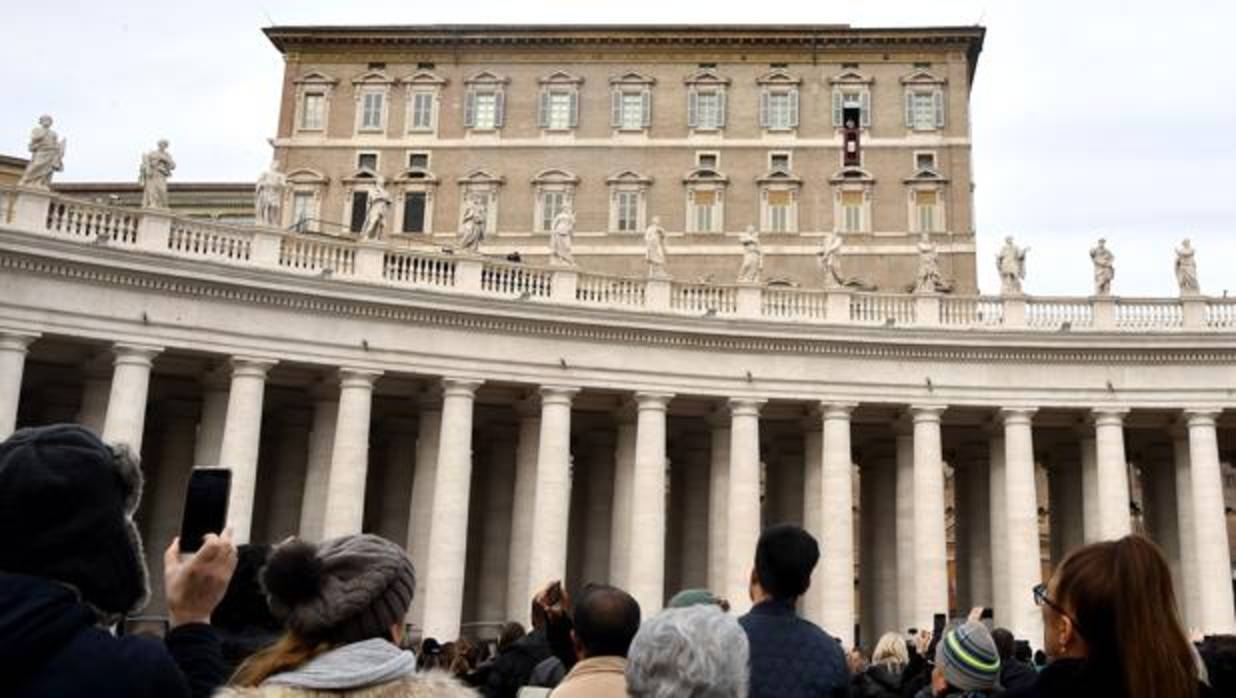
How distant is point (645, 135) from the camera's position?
212ft

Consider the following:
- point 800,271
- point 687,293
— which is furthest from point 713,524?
point 800,271

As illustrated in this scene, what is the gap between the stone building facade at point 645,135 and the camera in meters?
62.9

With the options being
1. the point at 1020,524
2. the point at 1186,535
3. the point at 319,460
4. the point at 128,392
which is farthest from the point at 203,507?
the point at 1186,535

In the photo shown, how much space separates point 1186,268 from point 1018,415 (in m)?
7.51

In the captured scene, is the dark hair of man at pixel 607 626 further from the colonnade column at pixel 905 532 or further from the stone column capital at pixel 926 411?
the stone column capital at pixel 926 411

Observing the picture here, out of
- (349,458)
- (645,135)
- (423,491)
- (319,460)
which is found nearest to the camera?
(349,458)

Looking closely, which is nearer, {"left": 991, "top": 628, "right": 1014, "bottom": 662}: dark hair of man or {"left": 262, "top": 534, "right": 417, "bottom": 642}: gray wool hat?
{"left": 262, "top": 534, "right": 417, "bottom": 642}: gray wool hat

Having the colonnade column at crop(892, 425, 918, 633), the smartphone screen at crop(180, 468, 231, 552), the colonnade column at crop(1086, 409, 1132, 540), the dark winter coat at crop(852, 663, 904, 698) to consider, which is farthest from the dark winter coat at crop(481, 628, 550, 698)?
the colonnade column at crop(1086, 409, 1132, 540)

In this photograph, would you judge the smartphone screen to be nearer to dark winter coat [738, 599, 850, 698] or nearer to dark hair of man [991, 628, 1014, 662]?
dark winter coat [738, 599, 850, 698]

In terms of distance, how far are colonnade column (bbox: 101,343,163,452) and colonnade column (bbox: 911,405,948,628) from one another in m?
22.1

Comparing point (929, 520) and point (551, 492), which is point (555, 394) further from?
point (929, 520)

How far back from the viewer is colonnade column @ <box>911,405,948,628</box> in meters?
35.7

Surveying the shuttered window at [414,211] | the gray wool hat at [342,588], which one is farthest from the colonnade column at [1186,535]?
the shuttered window at [414,211]

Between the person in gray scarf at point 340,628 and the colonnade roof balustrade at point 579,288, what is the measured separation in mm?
29631
